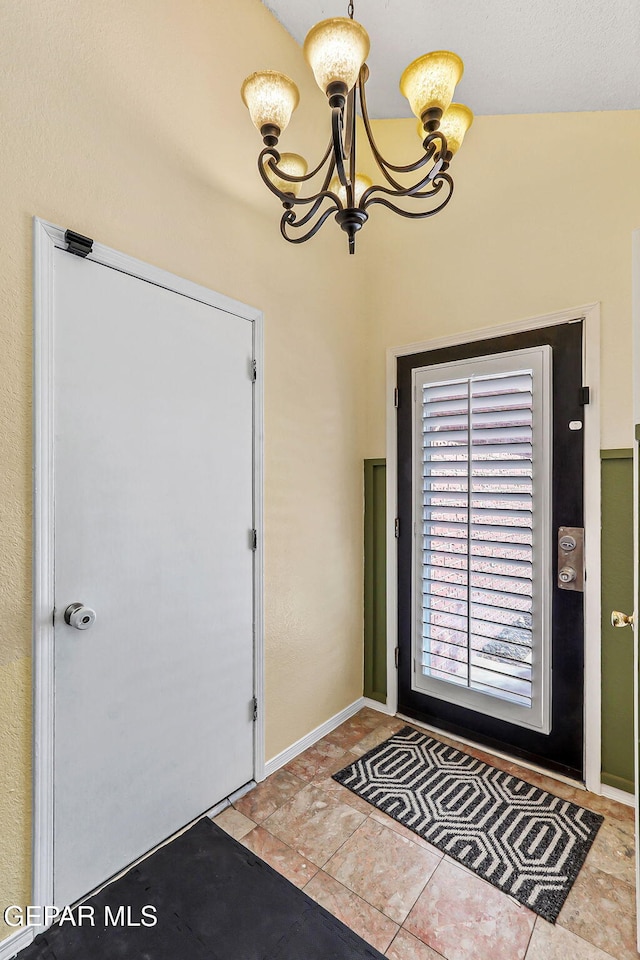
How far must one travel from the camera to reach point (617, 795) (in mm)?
1925

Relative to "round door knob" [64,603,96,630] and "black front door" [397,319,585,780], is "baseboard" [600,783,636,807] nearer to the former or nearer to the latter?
"black front door" [397,319,585,780]

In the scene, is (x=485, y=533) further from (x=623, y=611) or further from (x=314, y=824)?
(x=314, y=824)

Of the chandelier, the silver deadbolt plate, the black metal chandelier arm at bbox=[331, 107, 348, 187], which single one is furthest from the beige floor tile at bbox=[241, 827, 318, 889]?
the black metal chandelier arm at bbox=[331, 107, 348, 187]

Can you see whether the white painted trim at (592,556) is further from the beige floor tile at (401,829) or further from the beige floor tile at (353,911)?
the beige floor tile at (353,911)

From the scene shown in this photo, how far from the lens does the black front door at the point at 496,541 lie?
2.04 metres

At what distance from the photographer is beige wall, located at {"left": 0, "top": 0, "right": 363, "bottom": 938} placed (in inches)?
52.0

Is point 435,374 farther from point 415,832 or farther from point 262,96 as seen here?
point 415,832

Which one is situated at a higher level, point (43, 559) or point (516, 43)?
point (516, 43)

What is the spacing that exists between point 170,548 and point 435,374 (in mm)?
1556

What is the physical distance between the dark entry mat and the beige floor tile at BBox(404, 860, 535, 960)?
0.63ft

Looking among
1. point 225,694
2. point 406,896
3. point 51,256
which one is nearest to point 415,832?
point 406,896

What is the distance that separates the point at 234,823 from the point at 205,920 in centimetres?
38

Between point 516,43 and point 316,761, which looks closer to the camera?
point 516,43

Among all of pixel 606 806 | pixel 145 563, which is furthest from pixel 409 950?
pixel 145 563
